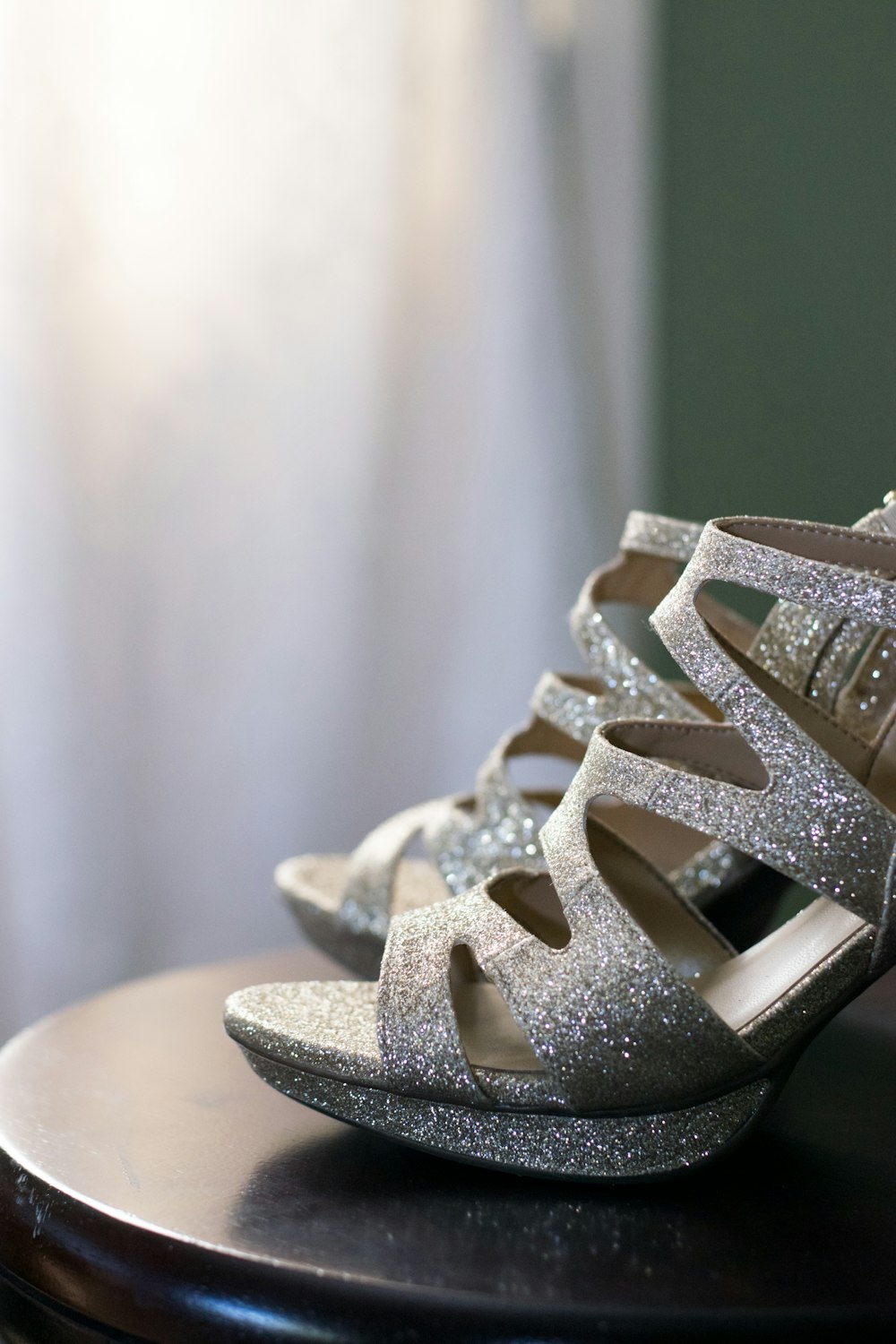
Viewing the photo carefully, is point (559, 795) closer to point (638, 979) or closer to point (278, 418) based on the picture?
point (638, 979)

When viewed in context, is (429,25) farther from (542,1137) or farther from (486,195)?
(542,1137)

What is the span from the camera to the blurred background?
43.3 inches

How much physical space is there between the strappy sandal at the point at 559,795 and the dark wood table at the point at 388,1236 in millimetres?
124

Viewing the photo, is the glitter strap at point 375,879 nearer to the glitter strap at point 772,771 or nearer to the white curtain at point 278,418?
the glitter strap at point 772,771

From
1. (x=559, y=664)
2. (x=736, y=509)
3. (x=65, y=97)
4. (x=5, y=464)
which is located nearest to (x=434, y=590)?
(x=559, y=664)

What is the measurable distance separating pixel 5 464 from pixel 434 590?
456mm

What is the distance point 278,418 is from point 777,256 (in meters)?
0.51

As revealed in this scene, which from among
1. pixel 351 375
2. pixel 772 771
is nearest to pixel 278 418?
pixel 351 375

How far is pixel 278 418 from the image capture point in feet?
4.02

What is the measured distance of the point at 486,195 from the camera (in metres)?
1.32

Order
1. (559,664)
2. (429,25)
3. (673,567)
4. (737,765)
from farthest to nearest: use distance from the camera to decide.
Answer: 1. (559,664)
2. (429,25)
3. (673,567)
4. (737,765)

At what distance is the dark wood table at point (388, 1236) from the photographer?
1.11 feet

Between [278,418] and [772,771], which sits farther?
[278,418]

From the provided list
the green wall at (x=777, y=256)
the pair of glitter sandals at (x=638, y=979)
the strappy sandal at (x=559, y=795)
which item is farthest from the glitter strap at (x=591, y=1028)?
the green wall at (x=777, y=256)
